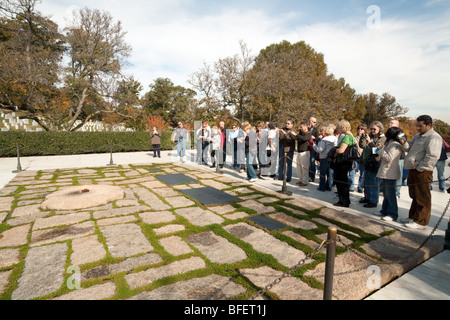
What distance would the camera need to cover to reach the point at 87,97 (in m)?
18.2

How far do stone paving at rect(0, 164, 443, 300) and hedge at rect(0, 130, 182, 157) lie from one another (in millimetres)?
8950

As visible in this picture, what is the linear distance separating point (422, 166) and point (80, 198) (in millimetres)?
6289

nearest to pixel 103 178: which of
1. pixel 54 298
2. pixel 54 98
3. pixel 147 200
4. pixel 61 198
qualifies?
pixel 61 198

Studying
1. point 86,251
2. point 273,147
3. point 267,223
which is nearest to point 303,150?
point 273,147

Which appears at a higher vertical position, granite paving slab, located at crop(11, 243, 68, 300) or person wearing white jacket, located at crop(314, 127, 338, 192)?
person wearing white jacket, located at crop(314, 127, 338, 192)

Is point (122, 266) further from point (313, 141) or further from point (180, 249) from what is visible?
point (313, 141)

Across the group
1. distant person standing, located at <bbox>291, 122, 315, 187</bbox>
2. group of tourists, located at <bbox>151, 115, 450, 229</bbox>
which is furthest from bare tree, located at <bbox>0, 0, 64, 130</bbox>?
distant person standing, located at <bbox>291, 122, 315, 187</bbox>

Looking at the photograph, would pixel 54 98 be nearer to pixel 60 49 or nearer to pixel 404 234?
pixel 60 49

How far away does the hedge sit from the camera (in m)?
12.0

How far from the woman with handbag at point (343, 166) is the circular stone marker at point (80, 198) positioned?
15.8ft

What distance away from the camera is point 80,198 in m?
4.94

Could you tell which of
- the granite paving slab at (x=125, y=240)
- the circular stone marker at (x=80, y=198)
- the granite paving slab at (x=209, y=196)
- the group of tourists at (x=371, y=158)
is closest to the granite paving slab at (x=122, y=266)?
the granite paving slab at (x=125, y=240)

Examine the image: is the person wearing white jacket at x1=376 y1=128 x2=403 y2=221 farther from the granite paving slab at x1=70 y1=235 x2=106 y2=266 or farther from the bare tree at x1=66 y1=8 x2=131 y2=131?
the bare tree at x1=66 y1=8 x2=131 y2=131
